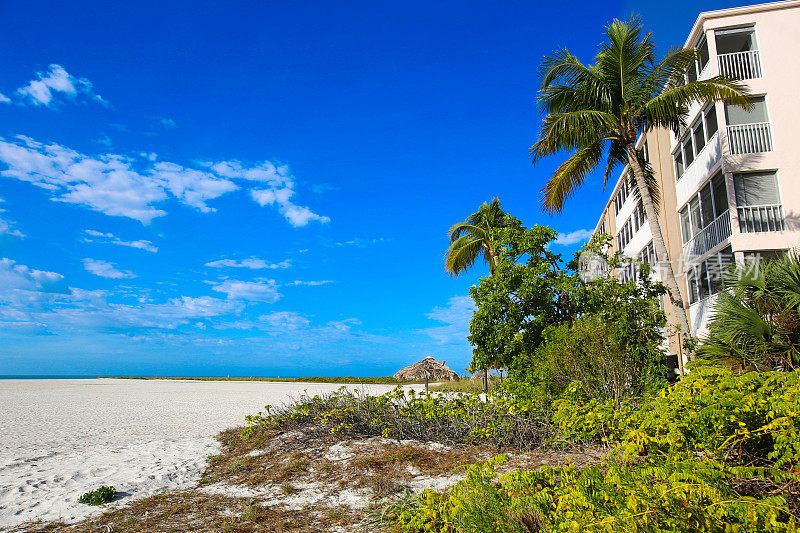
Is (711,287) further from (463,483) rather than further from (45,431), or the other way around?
(45,431)

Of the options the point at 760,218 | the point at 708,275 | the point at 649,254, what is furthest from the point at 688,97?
the point at 649,254

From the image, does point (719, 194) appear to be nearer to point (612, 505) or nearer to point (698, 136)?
point (698, 136)

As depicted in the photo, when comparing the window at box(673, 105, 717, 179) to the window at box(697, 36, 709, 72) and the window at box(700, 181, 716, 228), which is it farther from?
the window at box(697, 36, 709, 72)

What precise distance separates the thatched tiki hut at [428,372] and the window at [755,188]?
2151cm

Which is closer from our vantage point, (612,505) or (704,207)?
(612,505)

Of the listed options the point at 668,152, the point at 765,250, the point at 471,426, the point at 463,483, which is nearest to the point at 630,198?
the point at 668,152

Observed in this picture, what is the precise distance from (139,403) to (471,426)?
55.5 ft

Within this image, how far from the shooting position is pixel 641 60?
13781 millimetres

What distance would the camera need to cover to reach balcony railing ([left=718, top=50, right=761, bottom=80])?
14785 mm

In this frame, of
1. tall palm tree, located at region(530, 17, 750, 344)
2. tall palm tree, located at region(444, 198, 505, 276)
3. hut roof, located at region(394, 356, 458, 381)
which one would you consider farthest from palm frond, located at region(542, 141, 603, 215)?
hut roof, located at region(394, 356, 458, 381)

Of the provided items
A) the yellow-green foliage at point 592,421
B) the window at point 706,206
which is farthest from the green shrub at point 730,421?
the window at point 706,206

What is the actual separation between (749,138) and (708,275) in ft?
14.2

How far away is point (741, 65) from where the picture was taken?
589 inches

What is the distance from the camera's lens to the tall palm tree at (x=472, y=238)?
22781 millimetres
